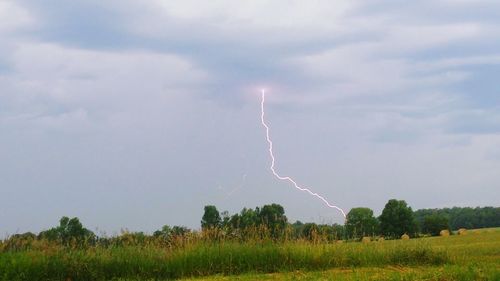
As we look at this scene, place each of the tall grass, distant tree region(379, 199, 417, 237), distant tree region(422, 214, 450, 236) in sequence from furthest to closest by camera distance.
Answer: distant tree region(422, 214, 450, 236) < distant tree region(379, 199, 417, 237) < the tall grass

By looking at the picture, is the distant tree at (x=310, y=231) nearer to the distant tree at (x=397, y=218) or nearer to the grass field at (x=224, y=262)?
the grass field at (x=224, y=262)

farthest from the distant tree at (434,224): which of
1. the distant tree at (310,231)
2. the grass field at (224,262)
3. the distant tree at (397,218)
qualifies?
the grass field at (224,262)

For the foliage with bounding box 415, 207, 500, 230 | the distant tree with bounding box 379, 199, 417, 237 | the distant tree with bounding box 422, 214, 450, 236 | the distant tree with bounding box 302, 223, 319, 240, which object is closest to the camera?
the distant tree with bounding box 302, 223, 319, 240

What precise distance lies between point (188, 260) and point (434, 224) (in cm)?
5636

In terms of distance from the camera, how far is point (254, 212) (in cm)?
4450

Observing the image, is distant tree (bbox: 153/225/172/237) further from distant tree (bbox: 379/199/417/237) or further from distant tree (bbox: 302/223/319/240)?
distant tree (bbox: 379/199/417/237)

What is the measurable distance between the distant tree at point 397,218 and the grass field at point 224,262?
4703 cm

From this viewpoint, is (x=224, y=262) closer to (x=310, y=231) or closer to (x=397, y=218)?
(x=310, y=231)

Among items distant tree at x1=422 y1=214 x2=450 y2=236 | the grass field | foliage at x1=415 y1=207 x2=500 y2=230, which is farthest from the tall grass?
foliage at x1=415 y1=207 x2=500 y2=230

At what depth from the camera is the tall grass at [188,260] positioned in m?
17.2

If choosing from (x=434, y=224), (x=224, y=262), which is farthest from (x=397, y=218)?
(x=224, y=262)

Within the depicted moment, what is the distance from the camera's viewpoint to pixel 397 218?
67062 millimetres

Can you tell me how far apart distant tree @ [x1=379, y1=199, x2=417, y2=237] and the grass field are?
4703 cm

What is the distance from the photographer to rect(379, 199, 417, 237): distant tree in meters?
66.7
